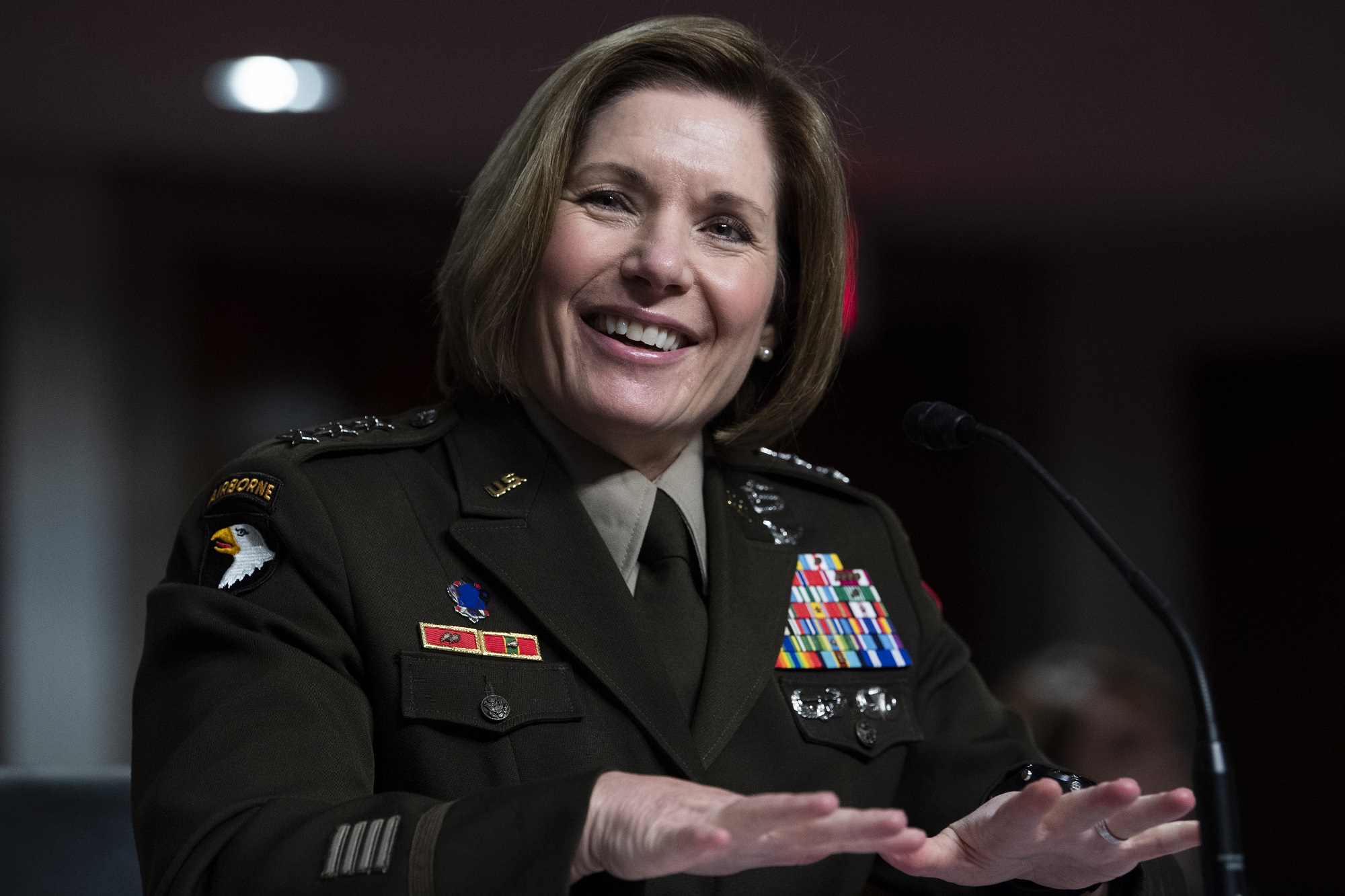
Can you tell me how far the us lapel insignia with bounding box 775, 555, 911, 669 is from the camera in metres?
1.52

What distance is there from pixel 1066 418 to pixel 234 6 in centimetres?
377

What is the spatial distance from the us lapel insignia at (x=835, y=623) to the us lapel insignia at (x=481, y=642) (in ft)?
0.97

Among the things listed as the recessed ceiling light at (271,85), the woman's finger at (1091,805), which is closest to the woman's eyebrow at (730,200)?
the woman's finger at (1091,805)

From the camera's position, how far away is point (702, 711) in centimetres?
135

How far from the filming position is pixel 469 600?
1.32 metres

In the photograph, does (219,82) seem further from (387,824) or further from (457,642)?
(387,824)

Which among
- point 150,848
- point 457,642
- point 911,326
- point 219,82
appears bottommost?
point 150,848

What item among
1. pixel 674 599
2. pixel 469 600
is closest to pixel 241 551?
pixel 469 600

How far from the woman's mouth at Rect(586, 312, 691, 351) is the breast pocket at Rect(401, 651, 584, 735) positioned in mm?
344

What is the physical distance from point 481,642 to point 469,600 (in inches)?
1.8

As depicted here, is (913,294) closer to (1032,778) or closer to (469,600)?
(1032,778)

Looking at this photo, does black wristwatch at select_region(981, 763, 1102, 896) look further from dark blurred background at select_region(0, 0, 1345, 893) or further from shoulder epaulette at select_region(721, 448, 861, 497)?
dark blurred background at select_region(0, 0, 1345, 893)

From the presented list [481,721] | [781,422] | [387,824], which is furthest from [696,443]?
[387,824]

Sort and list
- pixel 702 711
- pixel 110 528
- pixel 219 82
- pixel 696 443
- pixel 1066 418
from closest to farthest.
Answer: pixel 702 711, pixel 696 443, pixel 219 82, pixel 110 528, pixel 1066 418
